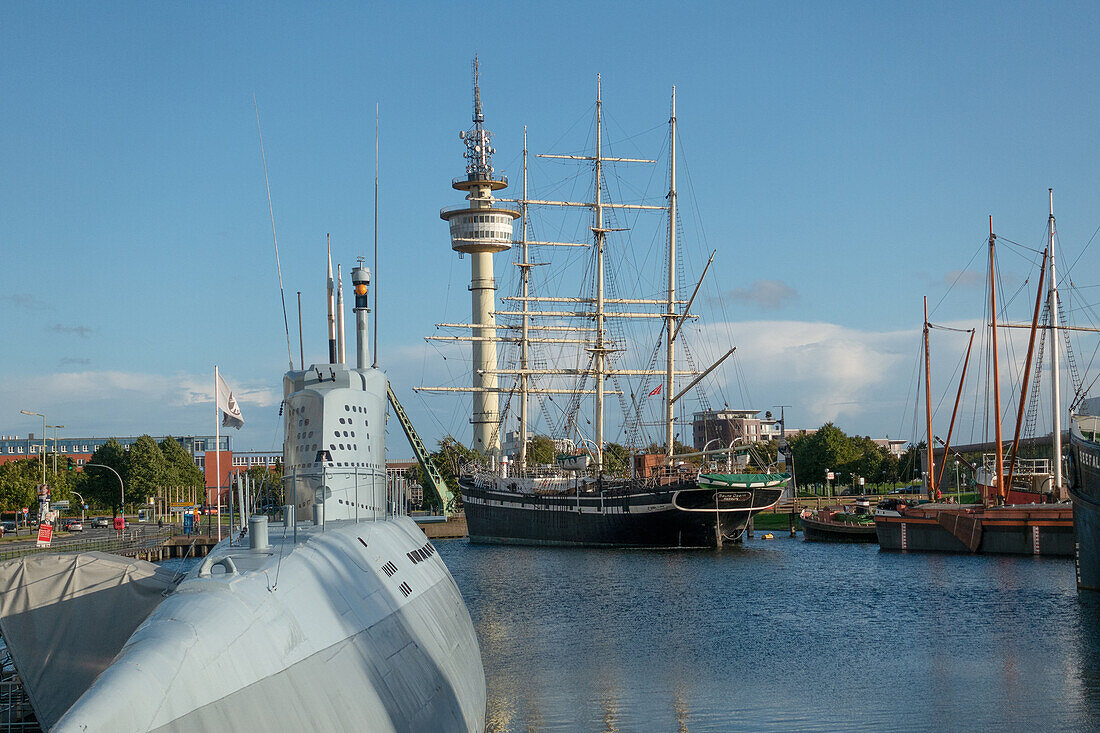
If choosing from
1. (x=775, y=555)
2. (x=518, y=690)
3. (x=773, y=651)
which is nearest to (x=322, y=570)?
(x=518, y=690)

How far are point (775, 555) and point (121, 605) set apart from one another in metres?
49.2

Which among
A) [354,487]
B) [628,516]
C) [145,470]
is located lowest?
[628,516]

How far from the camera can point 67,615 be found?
12742 mm

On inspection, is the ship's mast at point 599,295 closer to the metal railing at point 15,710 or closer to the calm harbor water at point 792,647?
the calm harbor water at point 792,647

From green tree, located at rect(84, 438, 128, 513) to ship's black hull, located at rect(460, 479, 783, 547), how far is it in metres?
35.7

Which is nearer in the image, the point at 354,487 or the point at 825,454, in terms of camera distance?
the point at 354,487

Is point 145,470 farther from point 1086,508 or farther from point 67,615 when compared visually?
point 67,615

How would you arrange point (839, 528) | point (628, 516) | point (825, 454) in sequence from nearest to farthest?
point (628, 516)
point (839, 528)
point (825, 454)

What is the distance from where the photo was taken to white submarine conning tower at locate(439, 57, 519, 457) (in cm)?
10119

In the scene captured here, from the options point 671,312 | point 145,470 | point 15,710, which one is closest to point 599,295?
point 671,312

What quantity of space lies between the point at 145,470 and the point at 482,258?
36461 mm

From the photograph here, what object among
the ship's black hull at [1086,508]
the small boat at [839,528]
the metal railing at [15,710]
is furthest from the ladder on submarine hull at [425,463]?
the metal railing at [15,710]

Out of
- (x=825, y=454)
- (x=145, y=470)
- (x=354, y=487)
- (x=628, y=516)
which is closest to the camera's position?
(x=354, y=487)

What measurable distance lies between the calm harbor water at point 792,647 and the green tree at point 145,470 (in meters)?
48.0
